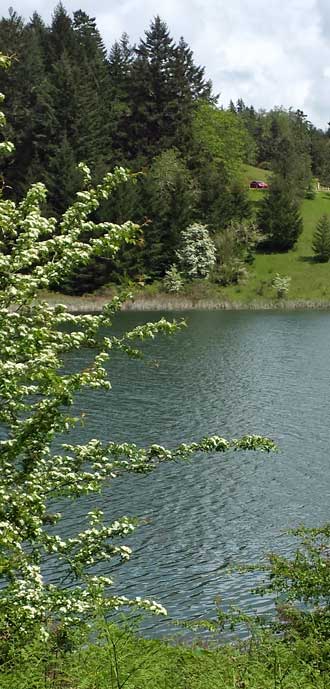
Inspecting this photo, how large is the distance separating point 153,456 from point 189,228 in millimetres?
80294

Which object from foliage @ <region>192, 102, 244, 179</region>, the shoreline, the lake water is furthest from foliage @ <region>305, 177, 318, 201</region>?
the lake water

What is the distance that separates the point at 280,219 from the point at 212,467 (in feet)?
247

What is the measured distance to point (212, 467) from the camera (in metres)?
23.7

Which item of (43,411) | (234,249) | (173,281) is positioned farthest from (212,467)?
(234,249)

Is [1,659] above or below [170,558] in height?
above

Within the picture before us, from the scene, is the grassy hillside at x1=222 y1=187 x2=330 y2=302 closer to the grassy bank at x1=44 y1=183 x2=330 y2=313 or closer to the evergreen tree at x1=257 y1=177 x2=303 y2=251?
the grassy bank at x1=44 y1=183 x2=330 y2=313

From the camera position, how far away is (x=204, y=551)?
1694 cm

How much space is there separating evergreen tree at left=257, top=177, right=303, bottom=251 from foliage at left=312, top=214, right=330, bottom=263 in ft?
11.3

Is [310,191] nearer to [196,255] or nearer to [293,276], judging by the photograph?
[293,276]

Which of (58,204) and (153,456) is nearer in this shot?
(153,456)

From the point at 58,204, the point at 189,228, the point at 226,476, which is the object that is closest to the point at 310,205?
the point at 189,228

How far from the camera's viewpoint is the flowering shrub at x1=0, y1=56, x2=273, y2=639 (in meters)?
7.86

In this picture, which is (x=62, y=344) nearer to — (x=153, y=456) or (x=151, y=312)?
(x=153, y=456)

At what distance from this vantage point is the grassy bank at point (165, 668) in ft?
24.6
